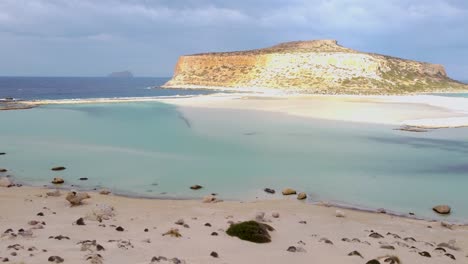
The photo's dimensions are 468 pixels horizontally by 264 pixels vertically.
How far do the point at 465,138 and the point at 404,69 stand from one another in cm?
10629

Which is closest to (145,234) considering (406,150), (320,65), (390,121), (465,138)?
(406,150)

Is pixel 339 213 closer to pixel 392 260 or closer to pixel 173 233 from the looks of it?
pixel 392 260

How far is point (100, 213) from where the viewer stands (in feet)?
40.7

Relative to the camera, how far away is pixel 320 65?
127 metres

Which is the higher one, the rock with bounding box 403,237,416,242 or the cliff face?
the cliff face

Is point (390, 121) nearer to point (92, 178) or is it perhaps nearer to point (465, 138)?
point (465, 138)

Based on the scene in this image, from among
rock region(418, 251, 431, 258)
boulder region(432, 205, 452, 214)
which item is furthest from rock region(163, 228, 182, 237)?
boulder region(432, 205, 452, 214)

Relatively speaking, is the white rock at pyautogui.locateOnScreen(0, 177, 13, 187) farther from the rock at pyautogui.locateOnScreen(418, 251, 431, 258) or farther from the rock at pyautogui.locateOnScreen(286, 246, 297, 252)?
the rock at pyautogui.locateOnScreen(418, 251, 431, 258)

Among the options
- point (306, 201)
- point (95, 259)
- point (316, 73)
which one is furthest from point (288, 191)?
point (316, 73)

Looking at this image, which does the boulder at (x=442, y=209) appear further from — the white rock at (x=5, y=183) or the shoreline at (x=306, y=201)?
the white rock at (x=5, y=183)

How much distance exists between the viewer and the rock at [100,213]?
12062 mm

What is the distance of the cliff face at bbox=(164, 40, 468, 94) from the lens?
384ft

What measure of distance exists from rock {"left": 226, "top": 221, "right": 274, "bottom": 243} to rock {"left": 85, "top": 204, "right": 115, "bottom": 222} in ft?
10.7

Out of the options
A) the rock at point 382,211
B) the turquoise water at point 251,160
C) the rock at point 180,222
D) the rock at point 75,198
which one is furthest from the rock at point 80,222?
the rock at point 382,211
